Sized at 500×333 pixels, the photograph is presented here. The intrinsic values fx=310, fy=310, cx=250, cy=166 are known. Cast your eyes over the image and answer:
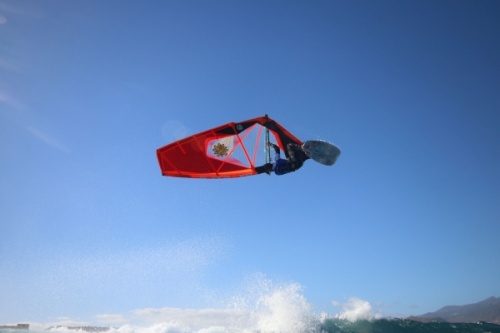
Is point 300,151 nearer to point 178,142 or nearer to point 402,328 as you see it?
point 178,142

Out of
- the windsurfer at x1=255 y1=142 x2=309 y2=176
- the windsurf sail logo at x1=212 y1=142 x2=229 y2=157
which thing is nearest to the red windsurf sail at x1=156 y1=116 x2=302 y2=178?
the windsurf sail logo at x1=212 y1=142 x2=229 y2=157

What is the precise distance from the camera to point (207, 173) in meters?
8.94

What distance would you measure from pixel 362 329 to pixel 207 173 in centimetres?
2067

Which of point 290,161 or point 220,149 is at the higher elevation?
point 220,149

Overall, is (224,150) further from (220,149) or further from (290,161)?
(290,161)

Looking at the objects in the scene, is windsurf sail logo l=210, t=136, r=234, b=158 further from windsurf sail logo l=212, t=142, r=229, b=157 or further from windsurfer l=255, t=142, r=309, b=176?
windsurfer l=255, t=142, r=309, b=176

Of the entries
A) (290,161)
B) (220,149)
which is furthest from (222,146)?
(290,161)

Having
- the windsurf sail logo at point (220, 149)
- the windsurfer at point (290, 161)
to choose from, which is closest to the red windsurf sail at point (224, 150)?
the windsurf sail logo at point (220, 149)

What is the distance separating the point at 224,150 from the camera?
875 cm

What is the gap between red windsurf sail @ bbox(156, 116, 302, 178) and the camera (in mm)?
8055

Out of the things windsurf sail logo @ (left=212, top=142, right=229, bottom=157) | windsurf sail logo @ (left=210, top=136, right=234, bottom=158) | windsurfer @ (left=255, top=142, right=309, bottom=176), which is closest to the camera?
windsurfer @ (left=255, top=142, right=309, bottom=176)

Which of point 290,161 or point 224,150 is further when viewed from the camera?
point 224,150

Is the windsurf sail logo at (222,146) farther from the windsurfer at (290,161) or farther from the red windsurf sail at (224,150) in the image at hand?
the windsurfer at (290,161)

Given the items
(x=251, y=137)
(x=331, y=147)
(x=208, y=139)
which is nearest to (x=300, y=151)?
(x=331, y=147)
